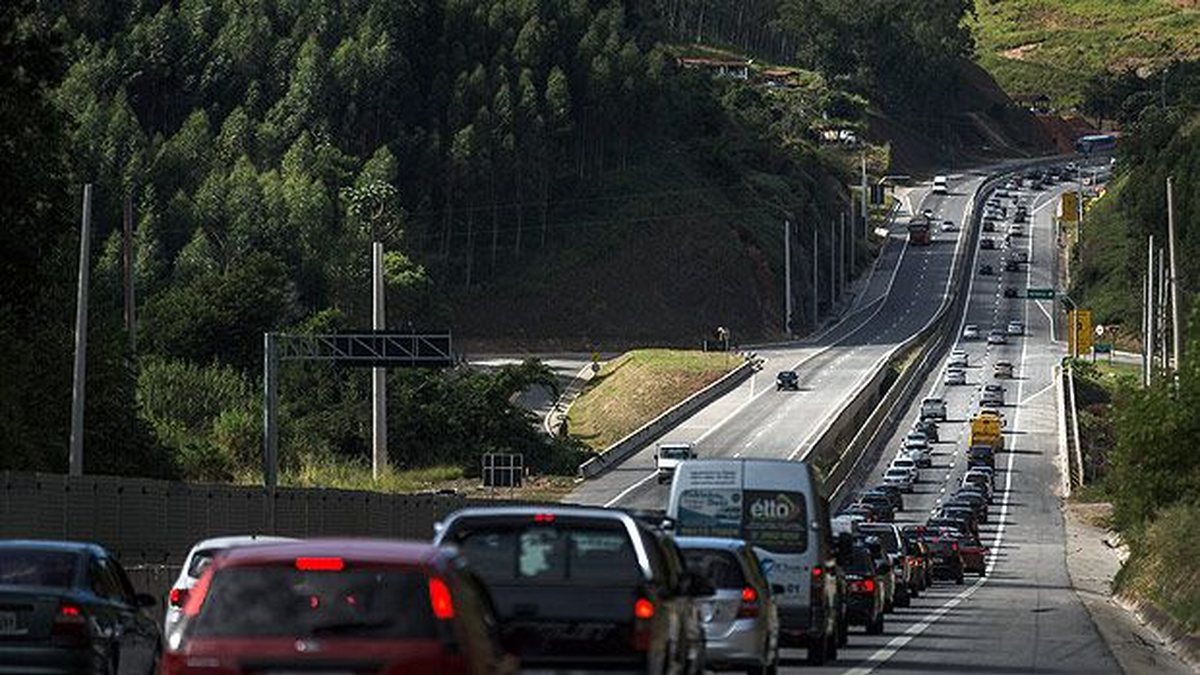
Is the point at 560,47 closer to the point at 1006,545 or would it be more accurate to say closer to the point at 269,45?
the point at 269,45

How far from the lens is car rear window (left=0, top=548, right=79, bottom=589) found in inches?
882

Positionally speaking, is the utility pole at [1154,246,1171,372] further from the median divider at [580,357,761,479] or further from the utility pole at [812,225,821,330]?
the utility pole at [812,225,821,330]

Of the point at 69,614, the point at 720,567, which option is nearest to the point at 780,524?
the point at 720,567

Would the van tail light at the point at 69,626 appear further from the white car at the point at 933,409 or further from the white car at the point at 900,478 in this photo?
the white car at the point at 933,409

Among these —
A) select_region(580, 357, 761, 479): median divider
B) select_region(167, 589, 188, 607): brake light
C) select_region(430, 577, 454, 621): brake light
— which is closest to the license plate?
select_region(167, 589, 188, 607): brake light

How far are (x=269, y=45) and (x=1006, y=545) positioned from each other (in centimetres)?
9258

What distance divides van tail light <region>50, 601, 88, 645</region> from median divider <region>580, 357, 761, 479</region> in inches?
3577

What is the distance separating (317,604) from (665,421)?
4510 inches

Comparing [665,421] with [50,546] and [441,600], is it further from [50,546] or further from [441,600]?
[441,600]

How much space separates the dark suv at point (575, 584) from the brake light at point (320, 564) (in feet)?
16.3

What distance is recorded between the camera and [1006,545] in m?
95.1

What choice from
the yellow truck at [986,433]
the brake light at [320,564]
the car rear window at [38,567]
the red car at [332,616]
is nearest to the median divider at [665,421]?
the yellow truck at [986,433]

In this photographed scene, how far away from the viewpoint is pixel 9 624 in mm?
21016

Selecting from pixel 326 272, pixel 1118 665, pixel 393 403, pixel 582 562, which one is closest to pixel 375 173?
pixel 326 272
